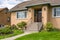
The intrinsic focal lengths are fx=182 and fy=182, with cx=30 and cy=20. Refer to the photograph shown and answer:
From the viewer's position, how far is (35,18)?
93.4 ft

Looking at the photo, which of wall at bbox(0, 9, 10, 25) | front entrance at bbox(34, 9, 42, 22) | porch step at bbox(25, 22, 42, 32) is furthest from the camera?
wall at bbox(0, 9, 10, 25)

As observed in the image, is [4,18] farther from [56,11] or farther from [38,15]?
[56,11]

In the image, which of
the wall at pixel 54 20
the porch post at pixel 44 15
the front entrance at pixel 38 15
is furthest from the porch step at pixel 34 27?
the front entrance at pixel 38 15

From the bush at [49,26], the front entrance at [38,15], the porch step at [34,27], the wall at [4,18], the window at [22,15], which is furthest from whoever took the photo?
the wall at [4,18]

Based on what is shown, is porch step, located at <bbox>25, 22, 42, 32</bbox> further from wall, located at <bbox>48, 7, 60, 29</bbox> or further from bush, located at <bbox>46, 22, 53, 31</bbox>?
wall, located at <bbox>48, 7, 60, 29</bbox>

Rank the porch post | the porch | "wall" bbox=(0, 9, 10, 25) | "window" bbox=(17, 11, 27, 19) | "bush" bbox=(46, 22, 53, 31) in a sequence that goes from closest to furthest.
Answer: "bush" bbox=(46, 22, 53, 31) < the porch < the porch post < "window" bbox=(17, 11, 27, 19) < "wall" bbox=(0, 9, 10, 25)

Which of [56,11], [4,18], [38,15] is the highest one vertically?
[56,11]

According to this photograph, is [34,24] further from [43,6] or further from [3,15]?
[3,15]

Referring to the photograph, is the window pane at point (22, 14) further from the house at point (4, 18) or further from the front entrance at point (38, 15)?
the house at point (4, 18)

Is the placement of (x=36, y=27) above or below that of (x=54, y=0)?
below

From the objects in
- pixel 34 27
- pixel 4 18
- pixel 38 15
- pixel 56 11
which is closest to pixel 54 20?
pixel 56 11

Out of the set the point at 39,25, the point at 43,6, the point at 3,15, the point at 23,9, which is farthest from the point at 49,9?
the point at 3,15

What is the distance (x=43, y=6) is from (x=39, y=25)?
2.81 meters

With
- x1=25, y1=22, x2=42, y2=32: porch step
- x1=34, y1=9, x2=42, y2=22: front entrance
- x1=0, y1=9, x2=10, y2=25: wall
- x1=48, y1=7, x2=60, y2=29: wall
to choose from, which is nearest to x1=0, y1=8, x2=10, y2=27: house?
x1=0, y1=9, x2=10, y2=25: wall
